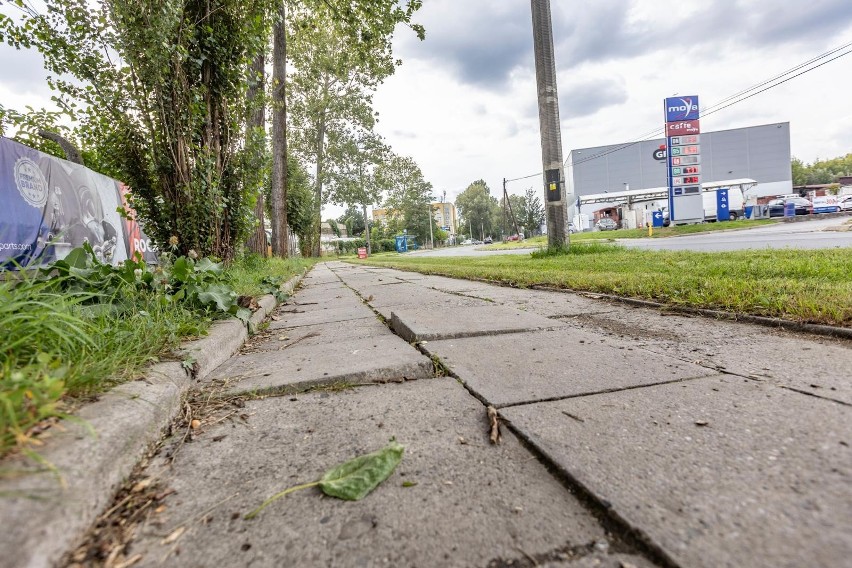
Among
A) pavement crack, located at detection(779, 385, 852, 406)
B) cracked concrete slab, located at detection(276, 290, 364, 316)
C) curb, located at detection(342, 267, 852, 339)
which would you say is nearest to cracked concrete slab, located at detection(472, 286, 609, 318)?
curb, located at detection(342, 267, 852, 339)

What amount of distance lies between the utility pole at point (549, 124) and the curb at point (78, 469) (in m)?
8.29

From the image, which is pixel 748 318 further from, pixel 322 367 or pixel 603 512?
pixel 322 367

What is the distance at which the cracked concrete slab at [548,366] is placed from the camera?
1.42 metres

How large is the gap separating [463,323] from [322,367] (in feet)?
3.52

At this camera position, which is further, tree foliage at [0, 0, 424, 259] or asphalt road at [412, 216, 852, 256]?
asphalt road at [412, 216, 852, 256]

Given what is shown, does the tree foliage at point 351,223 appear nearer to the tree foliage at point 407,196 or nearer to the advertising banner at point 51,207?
the tree foliage at point 407,196

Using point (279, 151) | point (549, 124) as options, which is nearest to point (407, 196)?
point (279, 151)

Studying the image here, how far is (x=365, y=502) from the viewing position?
0.88 meters

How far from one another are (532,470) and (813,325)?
1.95 metres

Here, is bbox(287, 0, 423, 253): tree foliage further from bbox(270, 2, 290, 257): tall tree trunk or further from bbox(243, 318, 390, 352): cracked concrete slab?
bbox(243, 318, 390, 352): cracked concrete slab

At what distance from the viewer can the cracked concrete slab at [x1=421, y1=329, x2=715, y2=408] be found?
56.1 inches

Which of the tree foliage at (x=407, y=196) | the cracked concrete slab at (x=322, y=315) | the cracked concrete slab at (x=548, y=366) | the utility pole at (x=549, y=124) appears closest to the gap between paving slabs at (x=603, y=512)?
the cracked concrete slab at (x=548, y=366)

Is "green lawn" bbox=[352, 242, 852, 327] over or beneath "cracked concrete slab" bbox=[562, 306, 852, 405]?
over

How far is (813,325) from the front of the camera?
2006 millimetres
